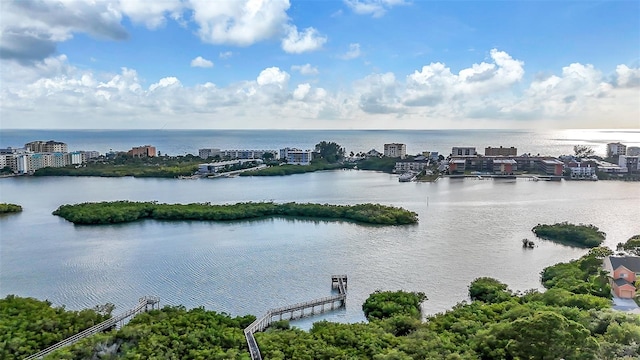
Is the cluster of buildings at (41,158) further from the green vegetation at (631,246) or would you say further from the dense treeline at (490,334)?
the green vegetation at (631,246)

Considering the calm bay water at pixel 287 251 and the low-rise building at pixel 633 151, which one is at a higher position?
the low-rise building at pixel 633 151

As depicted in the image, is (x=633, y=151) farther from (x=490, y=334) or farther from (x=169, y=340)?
(x=169, y=340)

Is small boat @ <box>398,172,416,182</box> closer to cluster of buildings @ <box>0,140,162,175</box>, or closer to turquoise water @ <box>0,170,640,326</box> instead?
turquoise water @ <box>0,170,640,326</box>

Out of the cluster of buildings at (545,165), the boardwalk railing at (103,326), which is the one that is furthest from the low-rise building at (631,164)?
the boardwalk railing at (103,326)

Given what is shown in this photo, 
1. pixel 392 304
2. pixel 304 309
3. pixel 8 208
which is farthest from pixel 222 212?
pixel 392 304

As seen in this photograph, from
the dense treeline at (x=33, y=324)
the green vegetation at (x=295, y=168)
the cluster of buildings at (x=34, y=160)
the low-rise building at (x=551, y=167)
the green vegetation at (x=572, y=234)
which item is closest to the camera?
the dense treeline at (x=33, y=324)

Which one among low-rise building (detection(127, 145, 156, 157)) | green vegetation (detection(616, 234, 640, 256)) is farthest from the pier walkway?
low-rise building (detection(127, 145, 156, 157))
